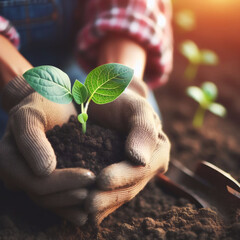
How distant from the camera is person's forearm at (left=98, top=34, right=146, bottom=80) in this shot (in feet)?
5.37

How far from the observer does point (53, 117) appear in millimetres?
1200

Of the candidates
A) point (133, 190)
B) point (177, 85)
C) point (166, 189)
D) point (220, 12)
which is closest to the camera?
point (133, 190)

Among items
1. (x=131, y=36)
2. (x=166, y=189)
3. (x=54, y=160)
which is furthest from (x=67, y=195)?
(x=131, y=36)

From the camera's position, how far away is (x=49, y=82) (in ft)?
3.31

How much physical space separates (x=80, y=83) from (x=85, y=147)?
23 centimetres

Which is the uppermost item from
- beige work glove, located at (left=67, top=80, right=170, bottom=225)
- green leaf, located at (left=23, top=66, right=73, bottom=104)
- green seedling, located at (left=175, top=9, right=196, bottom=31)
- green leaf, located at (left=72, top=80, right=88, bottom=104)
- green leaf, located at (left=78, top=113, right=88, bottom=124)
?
green leaf, located at (left=23, top=66, right=73, bottom=104)

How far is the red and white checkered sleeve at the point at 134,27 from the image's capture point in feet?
5.54

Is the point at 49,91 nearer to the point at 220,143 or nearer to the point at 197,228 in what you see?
the point at 197,228

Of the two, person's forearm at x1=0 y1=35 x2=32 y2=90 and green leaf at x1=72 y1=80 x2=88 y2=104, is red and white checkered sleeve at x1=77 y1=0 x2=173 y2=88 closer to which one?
person's forearm at x1=0 y1=35 x2=32 y2=90

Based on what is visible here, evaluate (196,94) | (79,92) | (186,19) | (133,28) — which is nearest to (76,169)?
(79,92)

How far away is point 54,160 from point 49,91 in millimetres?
226

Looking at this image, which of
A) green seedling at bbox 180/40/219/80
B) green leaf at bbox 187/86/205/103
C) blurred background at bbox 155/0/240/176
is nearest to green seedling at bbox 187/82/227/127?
green leaf at bbox 187/86/205/103

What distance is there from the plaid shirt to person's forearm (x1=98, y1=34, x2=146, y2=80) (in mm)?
39

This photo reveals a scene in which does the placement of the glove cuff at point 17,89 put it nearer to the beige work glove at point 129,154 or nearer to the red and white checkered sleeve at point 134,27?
the beige work glove at point 129,154
